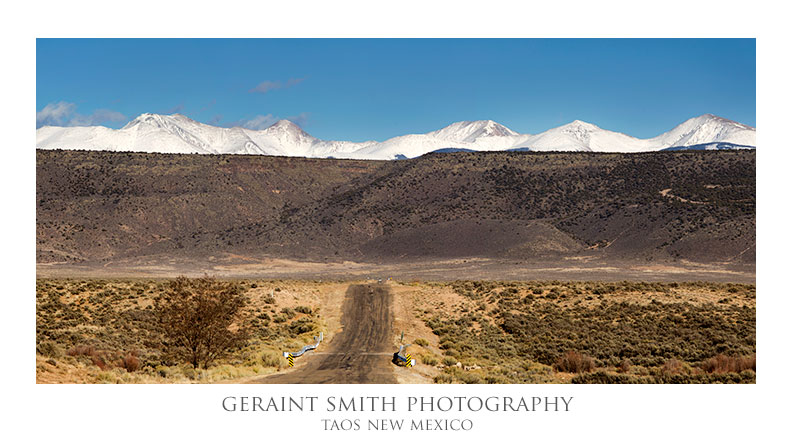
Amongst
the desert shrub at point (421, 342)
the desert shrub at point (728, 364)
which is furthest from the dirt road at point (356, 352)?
the desert shrub at point (728, 364)

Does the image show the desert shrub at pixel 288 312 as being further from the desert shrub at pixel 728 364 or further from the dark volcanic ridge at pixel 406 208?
the dark volcanic ridge at pixel 406 208

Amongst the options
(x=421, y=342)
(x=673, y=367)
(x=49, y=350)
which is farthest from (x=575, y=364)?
(x=49, y=350)

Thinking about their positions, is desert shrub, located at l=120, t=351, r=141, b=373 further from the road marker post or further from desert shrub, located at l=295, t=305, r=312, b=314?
desert shrub, located at l=295, t=305, r=312, b=314

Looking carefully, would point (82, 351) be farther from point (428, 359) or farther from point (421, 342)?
point (421, 342)

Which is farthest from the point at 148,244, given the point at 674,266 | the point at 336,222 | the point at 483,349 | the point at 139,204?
the point at 483,349

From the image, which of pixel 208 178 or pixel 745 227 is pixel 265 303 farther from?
pixel 208 178

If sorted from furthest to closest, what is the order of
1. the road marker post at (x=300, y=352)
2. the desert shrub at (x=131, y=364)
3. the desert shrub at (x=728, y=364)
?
the road marker post at (x=300, y=352) < the desert shrub at (x=728, y=364) < the desert shrub at (x=131, y=364)

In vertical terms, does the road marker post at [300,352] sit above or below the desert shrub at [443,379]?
below
